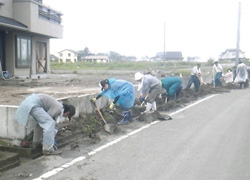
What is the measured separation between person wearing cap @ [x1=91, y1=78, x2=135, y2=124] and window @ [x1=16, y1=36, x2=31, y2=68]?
1356cm

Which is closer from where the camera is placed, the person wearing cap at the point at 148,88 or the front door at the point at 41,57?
the person wearing cap at the point at 148,88

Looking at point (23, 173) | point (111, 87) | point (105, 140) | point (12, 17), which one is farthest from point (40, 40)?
point (23, 173)

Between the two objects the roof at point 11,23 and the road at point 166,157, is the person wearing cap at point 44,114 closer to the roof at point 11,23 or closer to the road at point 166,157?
the road at point 166,157

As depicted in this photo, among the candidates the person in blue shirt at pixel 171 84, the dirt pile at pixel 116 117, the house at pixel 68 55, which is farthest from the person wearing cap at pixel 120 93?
the house at pixel 68 55

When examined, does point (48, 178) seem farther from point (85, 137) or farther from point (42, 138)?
point (85, 137)

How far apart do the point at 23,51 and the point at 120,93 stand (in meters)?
14.5

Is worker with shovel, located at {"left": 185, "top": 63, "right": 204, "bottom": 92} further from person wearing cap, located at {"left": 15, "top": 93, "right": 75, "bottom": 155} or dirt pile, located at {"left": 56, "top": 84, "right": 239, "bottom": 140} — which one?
person wearing cap, located at {"left": 15, "top": 93, "right": 75, "bottom": 155}

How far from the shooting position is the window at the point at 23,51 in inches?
826

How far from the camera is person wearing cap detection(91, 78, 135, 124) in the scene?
8.96m

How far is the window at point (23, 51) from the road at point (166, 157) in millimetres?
14467

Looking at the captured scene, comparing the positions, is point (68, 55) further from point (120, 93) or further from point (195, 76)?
point (120, 93)

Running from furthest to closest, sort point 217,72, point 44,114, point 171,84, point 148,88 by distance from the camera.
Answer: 1. point 217,72
2. point 171,84
3. point 148,88
4. point 44,114

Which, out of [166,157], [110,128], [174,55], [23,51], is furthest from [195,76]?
[174,55]

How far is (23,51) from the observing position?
855 inches
